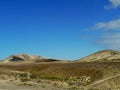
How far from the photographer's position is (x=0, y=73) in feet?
323

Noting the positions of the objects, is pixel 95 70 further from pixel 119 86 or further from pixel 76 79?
pixel 119 86

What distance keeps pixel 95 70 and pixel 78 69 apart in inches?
277

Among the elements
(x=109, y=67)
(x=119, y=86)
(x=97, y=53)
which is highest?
(x=97, y=53)

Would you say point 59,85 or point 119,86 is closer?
point 119,86

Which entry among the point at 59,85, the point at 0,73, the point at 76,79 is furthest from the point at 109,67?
the point at 0,73

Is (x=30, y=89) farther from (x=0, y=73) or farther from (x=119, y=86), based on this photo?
(x=0, y=73)

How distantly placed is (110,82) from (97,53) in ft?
331

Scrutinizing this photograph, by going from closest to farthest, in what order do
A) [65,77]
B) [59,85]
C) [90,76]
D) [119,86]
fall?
[119,86] → [59,85] → [90,76] → [65,77]

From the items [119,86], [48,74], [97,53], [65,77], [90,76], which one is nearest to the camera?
[119,86]

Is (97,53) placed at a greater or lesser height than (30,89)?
greater

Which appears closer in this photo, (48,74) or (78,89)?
(78,89)

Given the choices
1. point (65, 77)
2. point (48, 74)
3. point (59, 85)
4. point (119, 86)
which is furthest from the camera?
point (48, 74)

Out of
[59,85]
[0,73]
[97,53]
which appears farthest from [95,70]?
[97,53]

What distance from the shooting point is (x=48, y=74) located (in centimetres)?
8612
